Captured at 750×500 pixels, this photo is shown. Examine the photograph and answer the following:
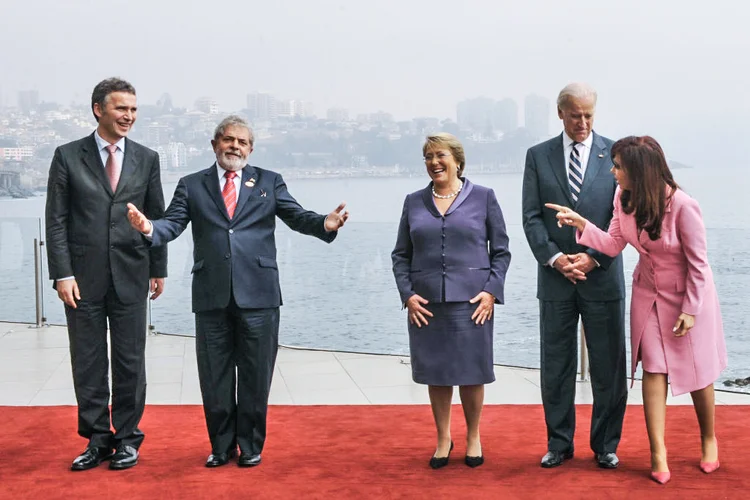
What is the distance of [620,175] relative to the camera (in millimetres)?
3398

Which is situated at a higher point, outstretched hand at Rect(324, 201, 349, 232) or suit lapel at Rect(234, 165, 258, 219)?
suit lapel at Rect(234, 165, 258, 219)

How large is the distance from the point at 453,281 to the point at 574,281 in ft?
1.45

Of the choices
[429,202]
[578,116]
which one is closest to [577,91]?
[578,116]

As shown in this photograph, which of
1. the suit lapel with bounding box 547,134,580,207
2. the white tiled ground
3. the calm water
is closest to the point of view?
the suit lapel with bounding box 547,134,580,207

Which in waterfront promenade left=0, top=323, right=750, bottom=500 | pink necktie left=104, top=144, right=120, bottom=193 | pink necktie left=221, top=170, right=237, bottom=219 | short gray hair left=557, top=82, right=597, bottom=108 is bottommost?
waterfront promenade left=0, top=323, right=750, bottom=500

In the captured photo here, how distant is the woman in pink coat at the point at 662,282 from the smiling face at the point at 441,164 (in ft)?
1.30

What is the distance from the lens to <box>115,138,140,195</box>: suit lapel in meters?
3.68

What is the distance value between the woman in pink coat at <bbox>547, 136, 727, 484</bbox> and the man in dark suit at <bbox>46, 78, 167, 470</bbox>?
5.24ft

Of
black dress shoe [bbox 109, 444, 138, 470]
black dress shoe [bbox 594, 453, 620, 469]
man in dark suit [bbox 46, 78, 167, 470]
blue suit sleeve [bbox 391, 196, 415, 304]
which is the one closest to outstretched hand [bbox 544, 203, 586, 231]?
blue suit sleeve [bbox 391, 196, 415, 304]

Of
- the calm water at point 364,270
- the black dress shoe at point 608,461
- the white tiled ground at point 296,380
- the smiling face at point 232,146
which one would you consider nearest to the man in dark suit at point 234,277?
the smiling face at point 232,146

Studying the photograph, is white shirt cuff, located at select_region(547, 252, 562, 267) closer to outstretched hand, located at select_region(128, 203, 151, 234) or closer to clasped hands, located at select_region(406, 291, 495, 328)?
clasped hands, located at select_region(406, 291, 495, 328)

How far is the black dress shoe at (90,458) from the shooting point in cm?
365

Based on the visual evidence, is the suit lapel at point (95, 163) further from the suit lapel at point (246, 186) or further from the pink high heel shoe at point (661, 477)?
the pink high heel shoe at point (661, 477)

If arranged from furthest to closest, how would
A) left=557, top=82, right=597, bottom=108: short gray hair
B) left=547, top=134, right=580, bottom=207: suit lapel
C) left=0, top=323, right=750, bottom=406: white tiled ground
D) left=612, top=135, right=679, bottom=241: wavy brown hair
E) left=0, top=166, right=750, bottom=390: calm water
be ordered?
left=0, top=166, right=750, bottom=390: calm water < left=0, top=323, right=750, bottom=406: white tiled ground < left=547, top=134, right=580, bottom=207: suit lapel < left=557, top=82, right=597, bottom=108: short gray hair < left=612, top=135, right=679, bottom=241: wavy brown hair
